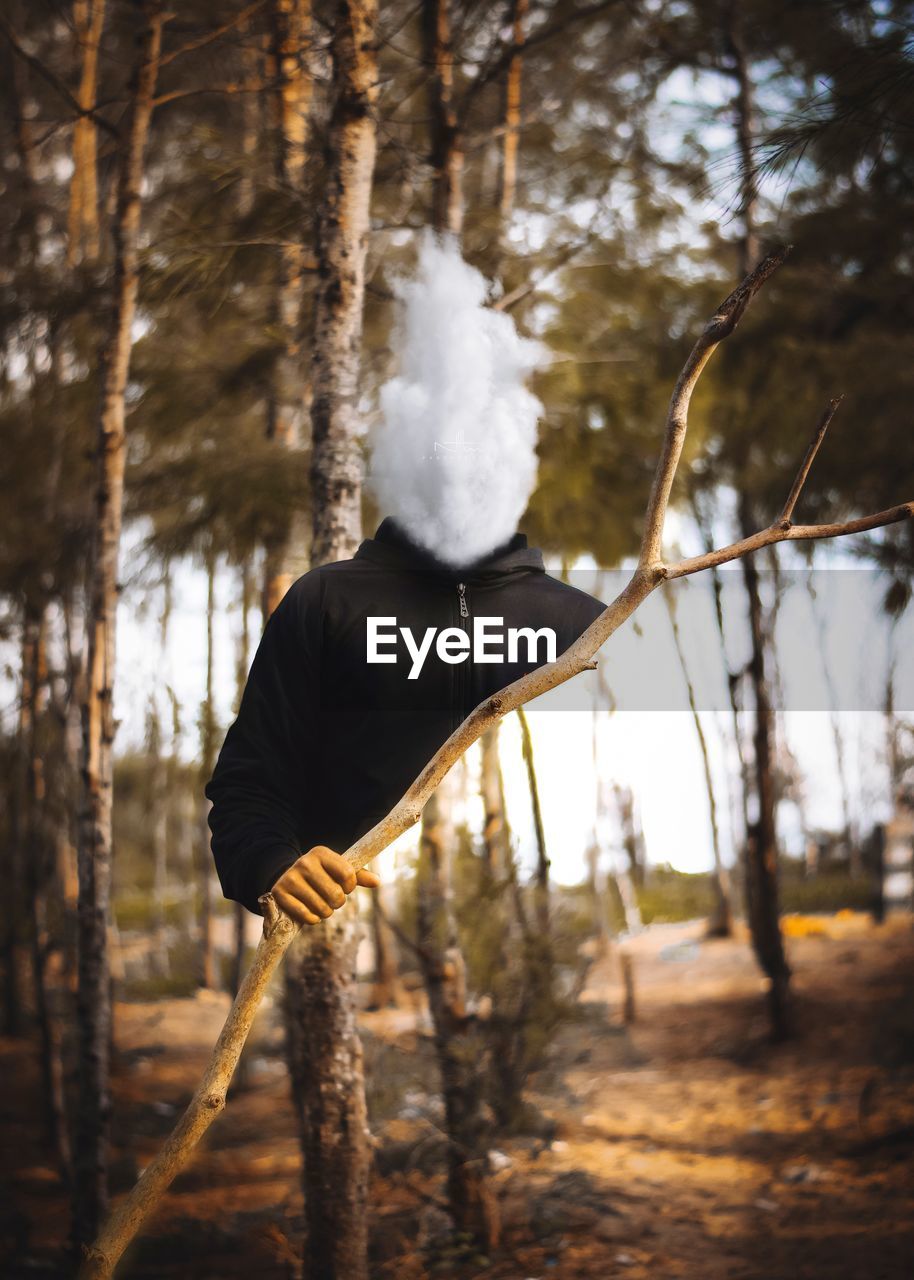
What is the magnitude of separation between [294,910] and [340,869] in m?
0.10

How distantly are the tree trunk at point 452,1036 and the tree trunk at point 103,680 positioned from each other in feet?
5.01

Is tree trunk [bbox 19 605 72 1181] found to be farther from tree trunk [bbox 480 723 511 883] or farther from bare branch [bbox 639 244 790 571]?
bare branch [bbox 639 244 790 571]

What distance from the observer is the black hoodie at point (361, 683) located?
1951 mm

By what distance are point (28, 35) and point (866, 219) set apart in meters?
5.89

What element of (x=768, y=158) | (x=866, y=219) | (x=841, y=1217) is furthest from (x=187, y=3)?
(x=841, y=1217)

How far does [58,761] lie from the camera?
23.6 ft

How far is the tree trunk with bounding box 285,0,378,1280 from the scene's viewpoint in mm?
3205

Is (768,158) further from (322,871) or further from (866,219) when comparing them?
(866,219)

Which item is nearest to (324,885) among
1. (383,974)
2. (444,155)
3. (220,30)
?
(220,30)

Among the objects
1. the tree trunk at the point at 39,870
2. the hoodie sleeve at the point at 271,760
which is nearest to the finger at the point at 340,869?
the hoodie sleeve at the point at 271,760

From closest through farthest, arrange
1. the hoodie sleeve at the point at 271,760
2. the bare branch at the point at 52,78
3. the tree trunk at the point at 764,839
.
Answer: the hoodie sleeve at the point at 271,760
the bare branch at the point at 52,78
the tree trunk at the point at 764,839

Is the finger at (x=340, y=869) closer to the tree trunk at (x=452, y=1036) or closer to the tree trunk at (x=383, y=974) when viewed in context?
the tree trunk at (x=452, y=1036)

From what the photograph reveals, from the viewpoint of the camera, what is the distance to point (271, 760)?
1.91 meters

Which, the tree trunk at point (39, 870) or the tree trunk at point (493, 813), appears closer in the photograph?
the tree trunk at point (493, 813)
